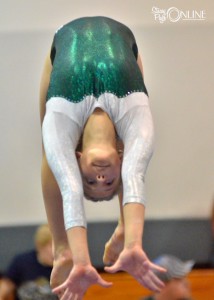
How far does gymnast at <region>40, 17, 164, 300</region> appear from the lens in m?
1.76

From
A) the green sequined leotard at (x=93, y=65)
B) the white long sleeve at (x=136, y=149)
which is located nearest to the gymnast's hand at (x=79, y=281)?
the white long sleeve at (x=136, y=149)

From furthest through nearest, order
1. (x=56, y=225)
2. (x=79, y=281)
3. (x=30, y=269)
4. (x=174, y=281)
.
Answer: (x=30, y=269) → (x=174, y=281) → (x=56, y=225) → (x=79, y=281)

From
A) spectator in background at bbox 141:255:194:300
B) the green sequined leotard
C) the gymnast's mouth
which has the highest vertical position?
the green sequined leotard

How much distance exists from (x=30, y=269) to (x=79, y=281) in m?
0.81

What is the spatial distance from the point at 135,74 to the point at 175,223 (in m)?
1.06

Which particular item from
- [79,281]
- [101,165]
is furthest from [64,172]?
[79,281]

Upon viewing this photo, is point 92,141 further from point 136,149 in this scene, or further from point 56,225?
point 56,225

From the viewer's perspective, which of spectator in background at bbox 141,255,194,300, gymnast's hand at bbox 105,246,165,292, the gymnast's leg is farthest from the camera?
spectator in background at bbox 141,255,194,300

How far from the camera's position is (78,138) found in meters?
1.89

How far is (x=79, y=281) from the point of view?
1744mm

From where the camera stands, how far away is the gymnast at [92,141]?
176cm

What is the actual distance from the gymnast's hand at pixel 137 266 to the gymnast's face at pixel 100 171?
7.6 inches

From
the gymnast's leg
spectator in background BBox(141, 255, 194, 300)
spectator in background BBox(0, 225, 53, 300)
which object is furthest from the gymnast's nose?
spectator in background BBox(0, 225, 53, 300)

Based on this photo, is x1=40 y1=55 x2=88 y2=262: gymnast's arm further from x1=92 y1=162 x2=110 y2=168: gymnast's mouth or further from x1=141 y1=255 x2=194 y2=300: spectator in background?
x1=141 y1=255 x2=194 y2=300: spectator in background
